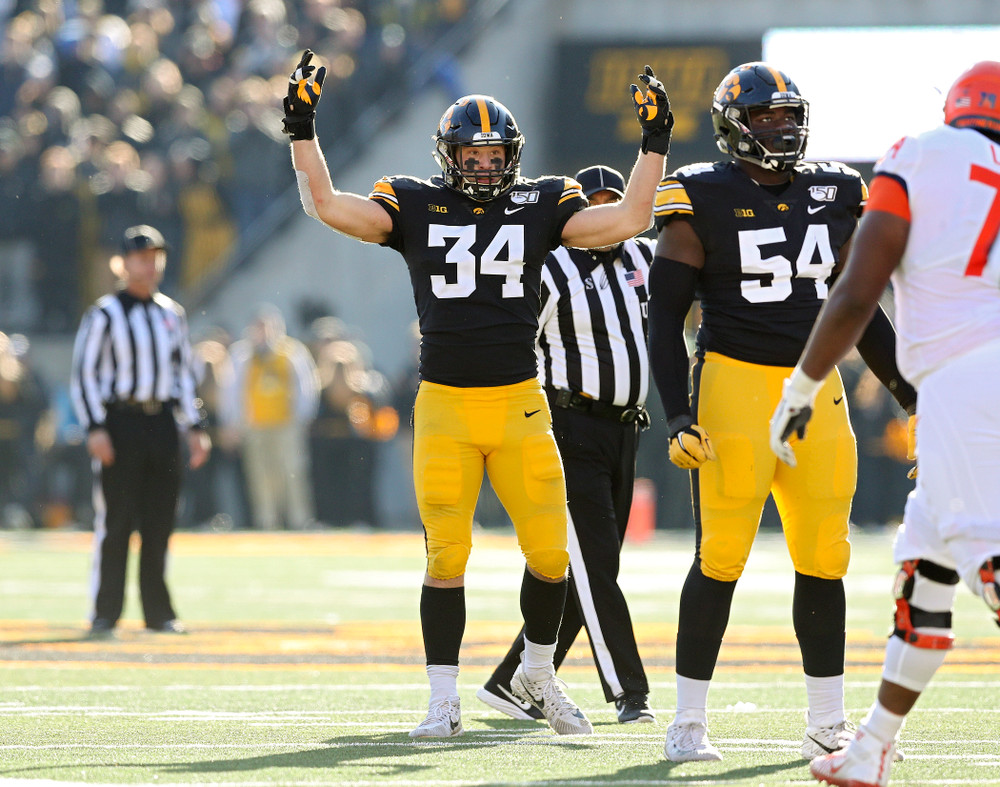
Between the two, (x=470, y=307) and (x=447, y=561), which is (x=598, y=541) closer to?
(x=447, y=561)

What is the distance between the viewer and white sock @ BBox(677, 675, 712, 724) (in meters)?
4.71

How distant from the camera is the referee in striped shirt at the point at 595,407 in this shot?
5.88 metres

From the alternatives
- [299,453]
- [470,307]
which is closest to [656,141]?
[470,307]

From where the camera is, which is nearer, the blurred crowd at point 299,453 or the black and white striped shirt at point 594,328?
the black and white striped shirt at point 594,328

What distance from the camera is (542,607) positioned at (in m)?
5.46

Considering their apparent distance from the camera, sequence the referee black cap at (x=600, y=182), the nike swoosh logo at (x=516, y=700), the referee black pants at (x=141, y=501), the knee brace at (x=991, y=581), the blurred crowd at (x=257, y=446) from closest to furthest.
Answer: the knee brace at (x=991, y=581) → the nike swoosh logo at (x=516, y=700) → the referee black cap at (x=600, y=182) → the referee black pants at (x=141, y=501) → the blurred crowd at (x=257, y=446)

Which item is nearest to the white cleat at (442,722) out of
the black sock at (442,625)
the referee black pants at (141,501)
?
the black sock at (442,625)

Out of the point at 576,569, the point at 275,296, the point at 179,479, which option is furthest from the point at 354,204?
the point at 275,296

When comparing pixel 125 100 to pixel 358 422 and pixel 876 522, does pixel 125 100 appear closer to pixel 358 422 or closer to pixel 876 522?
pixel 358 422

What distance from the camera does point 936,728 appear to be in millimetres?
5285

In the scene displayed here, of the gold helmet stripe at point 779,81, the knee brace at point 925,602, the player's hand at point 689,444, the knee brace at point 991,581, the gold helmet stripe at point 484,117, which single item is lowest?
the knee brace at point 925,602

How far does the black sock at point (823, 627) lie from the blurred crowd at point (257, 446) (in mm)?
10846

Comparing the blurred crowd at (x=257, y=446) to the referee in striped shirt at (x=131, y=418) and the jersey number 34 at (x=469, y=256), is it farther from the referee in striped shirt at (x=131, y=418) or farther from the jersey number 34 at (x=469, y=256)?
the jersey number 34 at (x=469, y=256)

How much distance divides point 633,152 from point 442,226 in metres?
13.0
